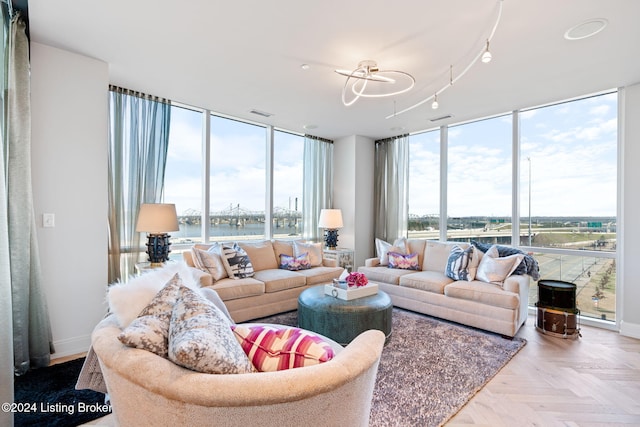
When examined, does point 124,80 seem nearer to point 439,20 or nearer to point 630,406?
point 439,20

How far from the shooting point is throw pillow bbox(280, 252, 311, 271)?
4242 mm

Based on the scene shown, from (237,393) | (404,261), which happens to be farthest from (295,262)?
(237,393)

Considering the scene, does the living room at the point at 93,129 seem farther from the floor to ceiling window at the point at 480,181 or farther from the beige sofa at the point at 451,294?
the beige sofa at the point at 451,294

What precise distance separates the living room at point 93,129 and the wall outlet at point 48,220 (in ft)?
0.11

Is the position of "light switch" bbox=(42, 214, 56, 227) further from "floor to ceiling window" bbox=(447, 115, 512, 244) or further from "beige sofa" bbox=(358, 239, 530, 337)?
"floor to ceiling window" bbox=(447, 115, 512, 244)

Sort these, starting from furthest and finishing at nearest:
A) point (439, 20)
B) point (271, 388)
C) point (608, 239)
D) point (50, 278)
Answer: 1. point (608, 239)
2. point (50, 278)
3. point (439, 20)
4. point (271, 388)

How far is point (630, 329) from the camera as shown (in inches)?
128

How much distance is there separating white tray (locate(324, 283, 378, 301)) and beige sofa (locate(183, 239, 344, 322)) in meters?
0.77

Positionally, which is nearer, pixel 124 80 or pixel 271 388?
pixel 271 388

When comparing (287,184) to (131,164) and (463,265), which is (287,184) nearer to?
(131,164)

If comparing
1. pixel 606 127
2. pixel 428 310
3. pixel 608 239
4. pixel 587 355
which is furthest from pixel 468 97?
pixel 587 355

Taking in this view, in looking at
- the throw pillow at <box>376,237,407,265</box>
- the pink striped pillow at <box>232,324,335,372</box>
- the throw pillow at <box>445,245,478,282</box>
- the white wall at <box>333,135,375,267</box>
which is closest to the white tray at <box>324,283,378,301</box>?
the throw pillow at <box>445,245,478,282</box>

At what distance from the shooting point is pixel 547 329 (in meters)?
3.27

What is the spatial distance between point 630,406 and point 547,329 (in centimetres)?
126
